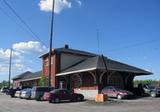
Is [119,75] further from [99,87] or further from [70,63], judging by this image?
[70,63]

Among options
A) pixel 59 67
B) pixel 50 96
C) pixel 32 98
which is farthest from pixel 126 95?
pixel 59 67

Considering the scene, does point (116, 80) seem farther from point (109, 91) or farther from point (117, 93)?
point (117, 93)

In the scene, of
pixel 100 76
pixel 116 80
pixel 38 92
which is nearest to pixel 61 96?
pixel 38 92

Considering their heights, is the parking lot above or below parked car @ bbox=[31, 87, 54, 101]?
below

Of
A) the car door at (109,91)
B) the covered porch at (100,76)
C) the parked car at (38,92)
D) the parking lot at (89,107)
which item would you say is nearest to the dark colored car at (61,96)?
the car door at (109,91)

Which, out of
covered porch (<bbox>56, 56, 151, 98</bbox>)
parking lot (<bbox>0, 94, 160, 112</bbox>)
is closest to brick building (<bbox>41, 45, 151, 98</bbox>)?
covered porch (<bbox>56, 56, 151, 98</bbox>)

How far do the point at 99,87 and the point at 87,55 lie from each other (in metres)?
14.2

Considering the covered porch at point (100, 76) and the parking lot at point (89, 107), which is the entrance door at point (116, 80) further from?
the parking lot at point (89, 107)

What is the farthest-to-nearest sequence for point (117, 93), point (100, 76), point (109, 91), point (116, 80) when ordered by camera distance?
point (116, 80), point (100, 76), point (109, 91), point (117, 93)

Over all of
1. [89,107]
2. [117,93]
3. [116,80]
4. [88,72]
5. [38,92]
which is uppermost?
[88,72]

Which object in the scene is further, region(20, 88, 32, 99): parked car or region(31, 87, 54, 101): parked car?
region(20, 88, 32, 99): parked car

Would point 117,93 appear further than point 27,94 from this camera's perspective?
No

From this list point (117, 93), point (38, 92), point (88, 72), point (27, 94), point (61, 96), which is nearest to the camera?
point (61, 96)

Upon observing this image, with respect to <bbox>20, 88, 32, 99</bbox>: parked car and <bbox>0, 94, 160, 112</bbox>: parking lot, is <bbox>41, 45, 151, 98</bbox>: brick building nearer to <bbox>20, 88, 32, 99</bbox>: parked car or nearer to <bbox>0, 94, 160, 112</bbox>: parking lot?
<bbox>20, 88, 32, 99</bbox>: parked car
